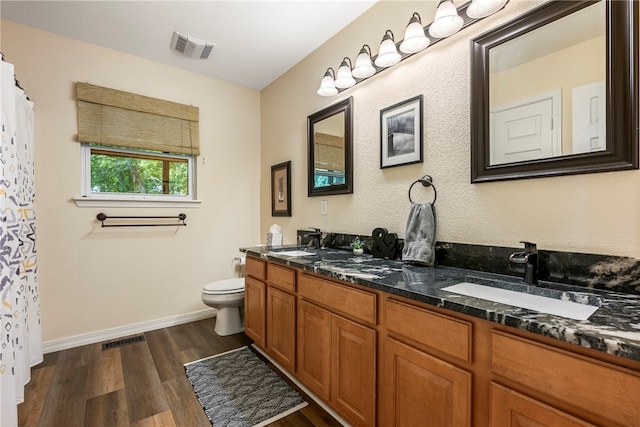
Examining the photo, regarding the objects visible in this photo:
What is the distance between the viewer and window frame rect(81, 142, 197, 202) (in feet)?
8.36

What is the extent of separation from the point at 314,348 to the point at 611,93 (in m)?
1.73

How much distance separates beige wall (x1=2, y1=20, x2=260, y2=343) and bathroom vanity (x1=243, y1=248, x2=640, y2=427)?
1.61 metres

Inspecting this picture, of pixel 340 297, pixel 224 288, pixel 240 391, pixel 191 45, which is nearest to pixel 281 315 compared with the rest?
pixel 240 391

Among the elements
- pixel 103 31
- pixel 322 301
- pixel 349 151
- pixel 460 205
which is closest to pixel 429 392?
pixel 322 301

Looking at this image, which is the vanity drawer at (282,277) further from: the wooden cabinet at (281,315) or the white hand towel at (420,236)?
the white hand towel at (420,236)

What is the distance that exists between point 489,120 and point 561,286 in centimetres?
81

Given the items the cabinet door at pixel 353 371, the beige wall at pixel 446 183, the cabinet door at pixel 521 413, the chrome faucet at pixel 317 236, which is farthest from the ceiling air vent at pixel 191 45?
the cabinet door at pixel 521 413

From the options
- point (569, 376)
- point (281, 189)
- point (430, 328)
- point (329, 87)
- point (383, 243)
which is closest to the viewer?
point (569, 376)

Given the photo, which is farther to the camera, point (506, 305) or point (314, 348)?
point (314, 348)

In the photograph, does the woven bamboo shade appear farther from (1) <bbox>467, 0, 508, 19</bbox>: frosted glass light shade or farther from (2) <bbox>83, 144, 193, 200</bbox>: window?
(1) <bbox>467, 0, 508, 19</bbox>: frosted glass light shade

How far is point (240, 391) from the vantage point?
183cm

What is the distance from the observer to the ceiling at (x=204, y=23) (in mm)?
2059

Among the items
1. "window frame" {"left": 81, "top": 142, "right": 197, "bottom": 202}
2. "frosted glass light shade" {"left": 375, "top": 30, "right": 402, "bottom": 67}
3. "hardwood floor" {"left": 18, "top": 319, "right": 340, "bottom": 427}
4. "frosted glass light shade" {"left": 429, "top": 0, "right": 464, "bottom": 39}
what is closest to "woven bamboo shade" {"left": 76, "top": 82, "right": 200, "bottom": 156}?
"window frame" {"left": 81, "top": 142, "right": 197, "bottom": 202}

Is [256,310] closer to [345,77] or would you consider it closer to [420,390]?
[420,390]
